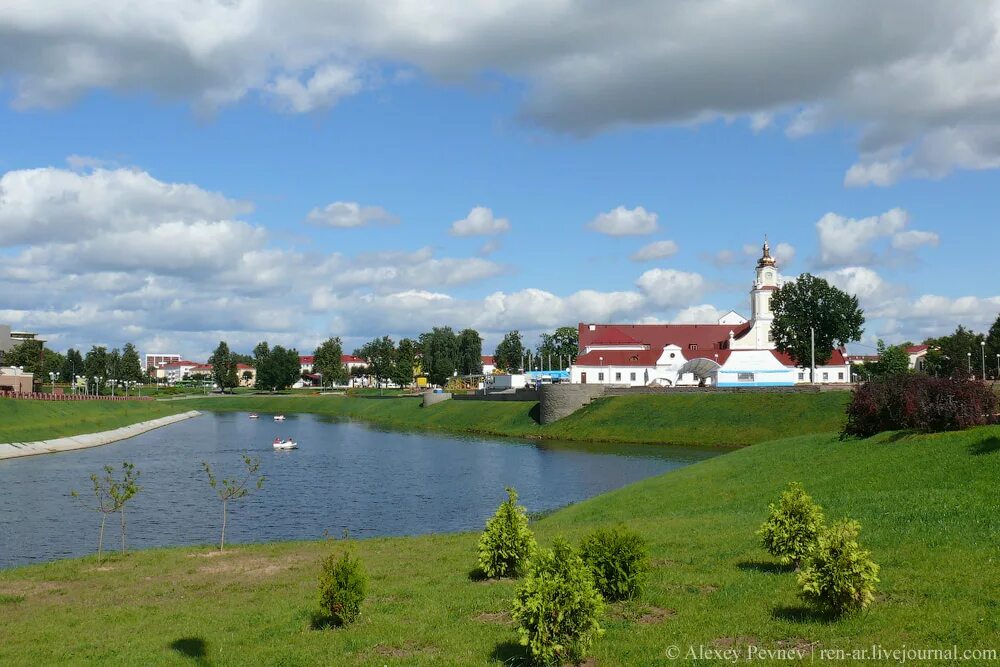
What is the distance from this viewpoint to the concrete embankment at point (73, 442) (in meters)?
73.3

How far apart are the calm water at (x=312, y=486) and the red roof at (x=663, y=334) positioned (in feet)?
189

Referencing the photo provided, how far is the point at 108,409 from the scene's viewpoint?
391 ft

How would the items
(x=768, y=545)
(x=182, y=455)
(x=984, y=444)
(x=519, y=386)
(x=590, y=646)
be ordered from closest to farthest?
(x=590, y=646)
(x=768, y=545)
(x=984, y=444)
(x=182, y=455)
(x=519, y=386)

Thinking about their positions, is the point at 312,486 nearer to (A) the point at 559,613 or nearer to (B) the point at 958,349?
(A) the point at 559,613

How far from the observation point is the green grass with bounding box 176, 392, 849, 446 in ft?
257

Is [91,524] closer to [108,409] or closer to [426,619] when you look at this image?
[426,619]

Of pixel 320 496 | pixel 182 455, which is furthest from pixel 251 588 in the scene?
pixel 182 455

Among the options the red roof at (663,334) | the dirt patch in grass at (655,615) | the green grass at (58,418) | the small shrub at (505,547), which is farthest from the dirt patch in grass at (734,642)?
the red roof at (663,334)

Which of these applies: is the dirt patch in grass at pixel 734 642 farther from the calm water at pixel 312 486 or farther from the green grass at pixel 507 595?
the calm water at pixel 312 486

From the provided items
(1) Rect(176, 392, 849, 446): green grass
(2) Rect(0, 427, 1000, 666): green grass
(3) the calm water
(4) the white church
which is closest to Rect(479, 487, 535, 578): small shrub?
(2) Rect(0, 427, 1000, 666): green grass

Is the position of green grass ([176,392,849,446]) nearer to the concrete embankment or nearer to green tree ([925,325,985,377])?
the concrete embankment

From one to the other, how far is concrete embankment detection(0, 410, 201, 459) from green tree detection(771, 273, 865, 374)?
85727mm

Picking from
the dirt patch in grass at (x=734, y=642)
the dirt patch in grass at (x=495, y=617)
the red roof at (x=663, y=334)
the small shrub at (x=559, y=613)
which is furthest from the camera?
the red roof at (x=663, y=334)

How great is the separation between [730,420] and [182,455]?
51.7 metres
